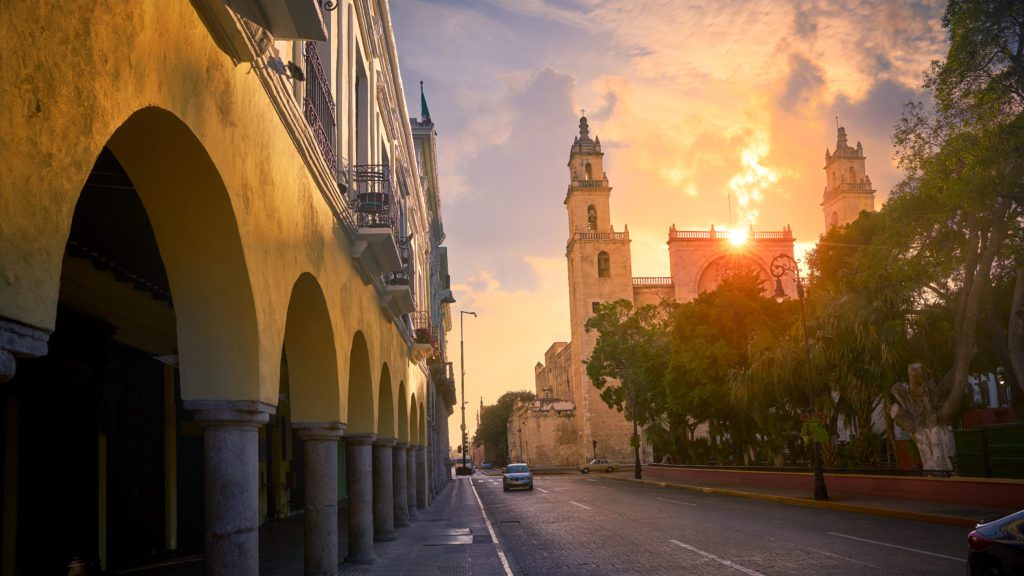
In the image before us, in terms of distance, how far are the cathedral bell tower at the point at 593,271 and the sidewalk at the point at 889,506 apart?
41.9 meters

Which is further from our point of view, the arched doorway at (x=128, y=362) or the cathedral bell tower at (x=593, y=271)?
the cathedral bell tower at (x=593, y=271)

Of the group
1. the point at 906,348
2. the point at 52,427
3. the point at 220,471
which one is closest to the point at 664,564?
the point at 220,471

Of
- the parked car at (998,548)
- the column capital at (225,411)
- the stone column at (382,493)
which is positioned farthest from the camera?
the stone column at (382,493)

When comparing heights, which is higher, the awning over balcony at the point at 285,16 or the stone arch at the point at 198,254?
the awning over balcony at the point at 285,16

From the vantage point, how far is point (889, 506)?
69.2 ft

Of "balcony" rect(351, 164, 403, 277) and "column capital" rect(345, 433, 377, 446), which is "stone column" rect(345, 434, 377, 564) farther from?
"balcony" rect(351, 164, 403, 277)

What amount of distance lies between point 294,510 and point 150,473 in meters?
13.0

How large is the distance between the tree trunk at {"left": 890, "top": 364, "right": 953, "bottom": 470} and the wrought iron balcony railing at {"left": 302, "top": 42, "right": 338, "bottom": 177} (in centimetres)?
1933

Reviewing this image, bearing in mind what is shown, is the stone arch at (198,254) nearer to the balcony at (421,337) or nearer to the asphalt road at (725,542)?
the asphalt road at (725,542)

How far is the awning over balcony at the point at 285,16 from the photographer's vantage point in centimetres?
595

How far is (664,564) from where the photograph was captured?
12867 millimetres

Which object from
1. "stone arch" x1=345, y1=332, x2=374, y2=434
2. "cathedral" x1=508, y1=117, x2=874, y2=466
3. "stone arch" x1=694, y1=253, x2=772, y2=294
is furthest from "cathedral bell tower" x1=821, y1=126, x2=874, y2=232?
"stone arch" x1=345, y1=332, x2=374, y2=434

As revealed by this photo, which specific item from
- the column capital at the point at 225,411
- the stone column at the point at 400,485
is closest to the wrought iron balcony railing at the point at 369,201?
Result: the column capital at the point at 225,411

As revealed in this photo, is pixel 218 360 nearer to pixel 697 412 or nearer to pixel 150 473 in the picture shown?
pixel 150 473
